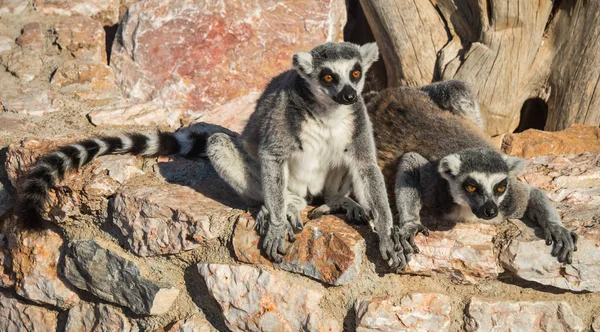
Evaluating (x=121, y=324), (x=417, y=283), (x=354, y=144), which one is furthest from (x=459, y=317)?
(x=121, y=324)

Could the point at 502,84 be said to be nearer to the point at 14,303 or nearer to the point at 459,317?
the point at 459,317

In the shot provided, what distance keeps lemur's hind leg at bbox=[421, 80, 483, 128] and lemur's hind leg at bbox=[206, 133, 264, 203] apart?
1.55 m

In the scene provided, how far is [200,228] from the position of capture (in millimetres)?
3654

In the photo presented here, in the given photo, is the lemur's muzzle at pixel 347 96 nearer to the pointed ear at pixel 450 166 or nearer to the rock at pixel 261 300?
the pointed ear at pixel 450 166

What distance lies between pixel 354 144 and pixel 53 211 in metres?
1.94

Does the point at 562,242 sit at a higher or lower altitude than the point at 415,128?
lower

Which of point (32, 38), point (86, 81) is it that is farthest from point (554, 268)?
point (32, 38)

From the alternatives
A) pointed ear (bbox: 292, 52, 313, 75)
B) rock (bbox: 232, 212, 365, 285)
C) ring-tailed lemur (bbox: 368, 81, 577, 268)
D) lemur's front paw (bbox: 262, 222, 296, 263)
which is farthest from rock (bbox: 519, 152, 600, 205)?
lemur's front paw (bbox: 262, 222, 296, 263)

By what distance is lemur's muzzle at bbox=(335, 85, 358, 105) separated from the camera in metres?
3.74

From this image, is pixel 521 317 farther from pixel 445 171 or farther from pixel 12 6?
pixel 12 6

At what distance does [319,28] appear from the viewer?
5812mm

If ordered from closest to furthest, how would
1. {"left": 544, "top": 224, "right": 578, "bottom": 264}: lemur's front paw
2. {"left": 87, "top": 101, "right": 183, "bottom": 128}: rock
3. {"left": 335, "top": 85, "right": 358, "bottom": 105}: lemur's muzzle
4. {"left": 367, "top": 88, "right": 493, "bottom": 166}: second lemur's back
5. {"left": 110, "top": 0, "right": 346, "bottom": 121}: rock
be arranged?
{"left": 544, "top": 224, "right": 578, "bottom": 264}: lemur's front paw
{"left": 335, "top": 85, "right": 358, "bottom": 105}: lemur's muzzle
{"left": 367, "top": 88, "right": 493, "bottom": 166}: second lemur's back
{"left": 87, "top": 101, "right": 183, "bottom": 128}: rock
{"left": 110, "top": 0, "right": 346, "bottom": 121}: rock

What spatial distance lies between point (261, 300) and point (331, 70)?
1393mm

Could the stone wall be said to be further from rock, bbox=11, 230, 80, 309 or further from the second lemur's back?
the second lemur's back
